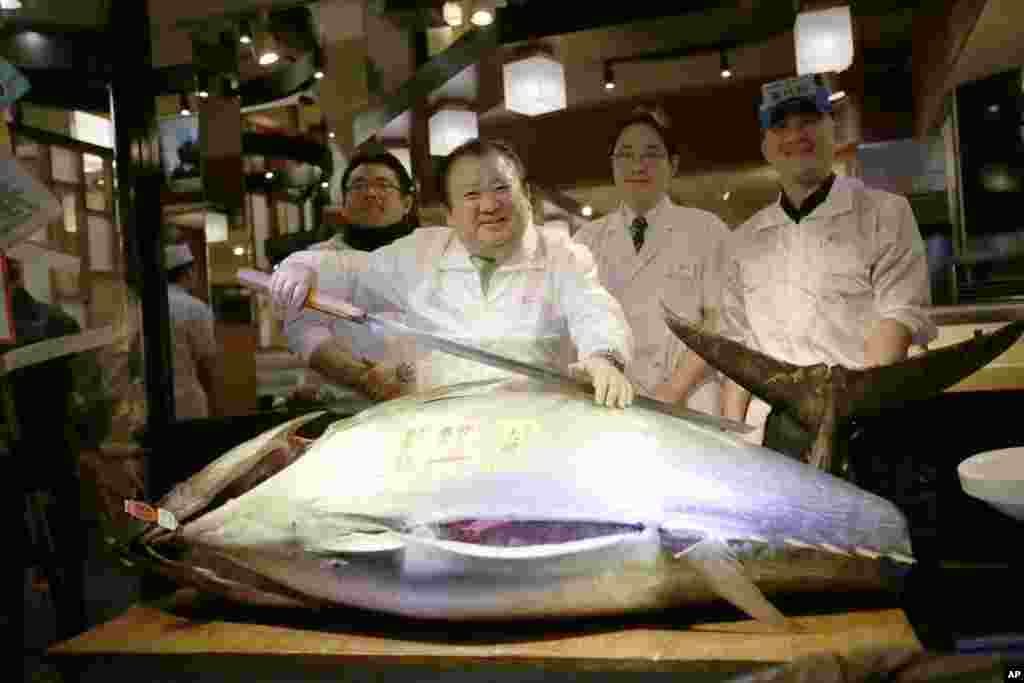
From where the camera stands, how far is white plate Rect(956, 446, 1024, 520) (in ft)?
4.01

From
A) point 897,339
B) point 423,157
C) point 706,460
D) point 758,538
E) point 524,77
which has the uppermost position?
point 524,77

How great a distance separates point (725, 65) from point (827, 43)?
0.19 meters

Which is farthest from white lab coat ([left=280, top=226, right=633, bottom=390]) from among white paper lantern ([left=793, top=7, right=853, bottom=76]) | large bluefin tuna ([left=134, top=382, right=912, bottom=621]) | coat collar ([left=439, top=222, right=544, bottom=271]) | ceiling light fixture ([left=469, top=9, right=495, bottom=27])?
white paper lantern ([left=793, top=7, right=853, bottom=76])

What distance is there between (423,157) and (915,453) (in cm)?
111

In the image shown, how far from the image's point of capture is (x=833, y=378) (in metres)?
1.34

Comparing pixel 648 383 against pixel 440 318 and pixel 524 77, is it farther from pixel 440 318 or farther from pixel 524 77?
pixel 524 77

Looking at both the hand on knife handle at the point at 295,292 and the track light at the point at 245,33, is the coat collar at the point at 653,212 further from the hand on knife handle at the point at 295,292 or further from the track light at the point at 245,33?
the track light at the point at 245,33

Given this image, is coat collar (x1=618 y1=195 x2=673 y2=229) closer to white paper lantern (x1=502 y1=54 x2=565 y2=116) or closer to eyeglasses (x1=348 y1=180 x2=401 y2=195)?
white paper lantern (x1=502 y1=54 x2=565 y2=116)

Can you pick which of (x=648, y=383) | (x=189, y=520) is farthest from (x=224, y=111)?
(x=648, y=383)

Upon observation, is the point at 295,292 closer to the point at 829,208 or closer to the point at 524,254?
the point at 524,254

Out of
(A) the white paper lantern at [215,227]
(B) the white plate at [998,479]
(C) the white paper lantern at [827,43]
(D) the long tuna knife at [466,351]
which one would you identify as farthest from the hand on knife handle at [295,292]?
(B) the white plate at [998,479]

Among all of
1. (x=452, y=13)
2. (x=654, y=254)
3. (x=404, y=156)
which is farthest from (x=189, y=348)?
(x=654, y=254)

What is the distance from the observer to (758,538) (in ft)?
3.76

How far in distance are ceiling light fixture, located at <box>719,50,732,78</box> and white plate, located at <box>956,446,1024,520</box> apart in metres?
0.82
